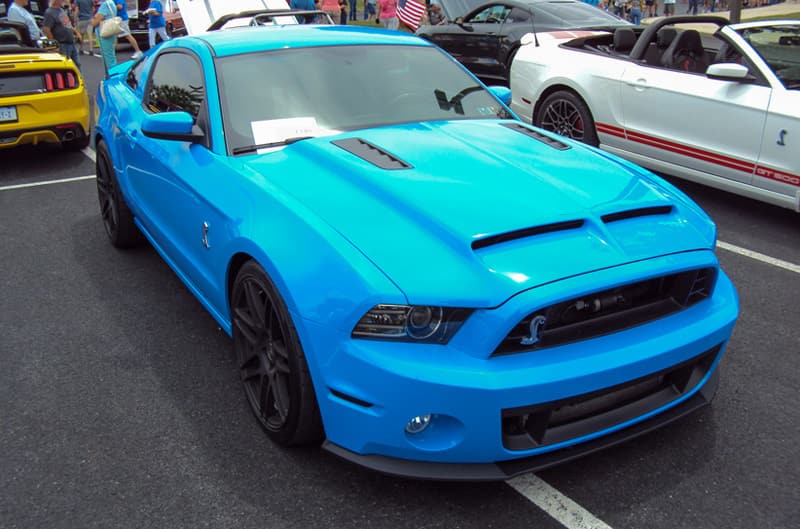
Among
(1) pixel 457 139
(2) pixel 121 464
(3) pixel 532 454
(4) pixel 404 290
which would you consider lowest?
(2) pixel 121 464

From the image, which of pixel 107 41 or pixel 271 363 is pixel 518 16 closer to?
pixel 107 41

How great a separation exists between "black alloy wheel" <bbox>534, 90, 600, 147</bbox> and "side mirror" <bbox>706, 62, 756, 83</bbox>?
1.37 meters

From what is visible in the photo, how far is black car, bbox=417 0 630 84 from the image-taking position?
9477 mm

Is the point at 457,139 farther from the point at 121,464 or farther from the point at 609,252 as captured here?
the point at 121,464

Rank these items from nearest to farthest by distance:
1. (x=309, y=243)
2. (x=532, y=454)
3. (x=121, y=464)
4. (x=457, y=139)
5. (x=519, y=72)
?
(x=532, y=454)
(x=309, y=243)
(x=121, y=464)
(x=457, y=139)
(x=519, y=72)

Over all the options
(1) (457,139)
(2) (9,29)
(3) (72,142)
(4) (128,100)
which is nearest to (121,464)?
(1) (457,139)

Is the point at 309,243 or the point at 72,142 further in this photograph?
the point at 72,142

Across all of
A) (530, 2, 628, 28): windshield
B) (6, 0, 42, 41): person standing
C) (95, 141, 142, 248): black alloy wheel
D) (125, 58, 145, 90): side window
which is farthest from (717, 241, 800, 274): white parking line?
(6, 0, 42, 41): person standing

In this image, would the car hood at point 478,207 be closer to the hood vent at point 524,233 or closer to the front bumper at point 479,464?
the hood vent at point 524,233

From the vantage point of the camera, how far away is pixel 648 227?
2.62 meters

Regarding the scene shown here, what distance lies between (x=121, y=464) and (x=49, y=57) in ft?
19.9

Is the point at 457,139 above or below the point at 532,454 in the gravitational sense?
above


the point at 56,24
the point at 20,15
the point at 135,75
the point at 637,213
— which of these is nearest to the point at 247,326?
the point at 637,213

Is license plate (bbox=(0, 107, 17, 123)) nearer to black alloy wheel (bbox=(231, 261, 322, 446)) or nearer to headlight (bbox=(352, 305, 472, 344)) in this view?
black alloy wheel (bbox=(231, 261, 322, 446))
